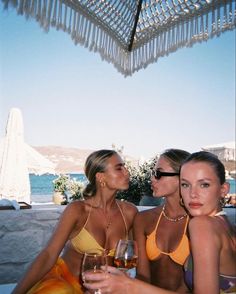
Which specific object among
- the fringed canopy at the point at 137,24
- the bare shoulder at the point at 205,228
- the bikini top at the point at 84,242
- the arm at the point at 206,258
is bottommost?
the bikini top at the point at 84,242

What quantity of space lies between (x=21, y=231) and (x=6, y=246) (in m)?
0.23

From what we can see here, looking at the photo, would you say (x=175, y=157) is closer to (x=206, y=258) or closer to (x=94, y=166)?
(x=94, y=166)

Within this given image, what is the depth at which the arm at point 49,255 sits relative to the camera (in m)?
2.03

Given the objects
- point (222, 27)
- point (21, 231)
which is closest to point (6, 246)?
point (21, 231)

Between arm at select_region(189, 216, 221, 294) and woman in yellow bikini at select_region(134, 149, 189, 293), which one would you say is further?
woman in yellow bikini at select_region(134, 149, 189, 293)

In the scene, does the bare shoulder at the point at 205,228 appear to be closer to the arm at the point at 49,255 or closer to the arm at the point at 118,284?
the arm at the point at 118,284

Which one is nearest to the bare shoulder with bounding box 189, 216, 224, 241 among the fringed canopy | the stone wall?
the fringed canopy

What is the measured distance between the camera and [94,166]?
288 centimetres

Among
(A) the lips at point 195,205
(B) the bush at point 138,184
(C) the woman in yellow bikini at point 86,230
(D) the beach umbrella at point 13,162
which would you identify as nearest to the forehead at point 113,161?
(C) the woman in yellow bikini at point 86,230

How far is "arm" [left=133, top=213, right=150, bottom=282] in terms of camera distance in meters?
2.28

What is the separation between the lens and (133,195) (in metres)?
5.46

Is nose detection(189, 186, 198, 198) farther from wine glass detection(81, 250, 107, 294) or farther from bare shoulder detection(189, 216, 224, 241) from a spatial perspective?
wine glass detection(81, 250, 107, 294)

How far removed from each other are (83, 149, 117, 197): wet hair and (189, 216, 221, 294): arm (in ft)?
5.45

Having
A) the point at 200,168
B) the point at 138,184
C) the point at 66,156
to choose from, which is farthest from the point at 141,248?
the point at 66,156
